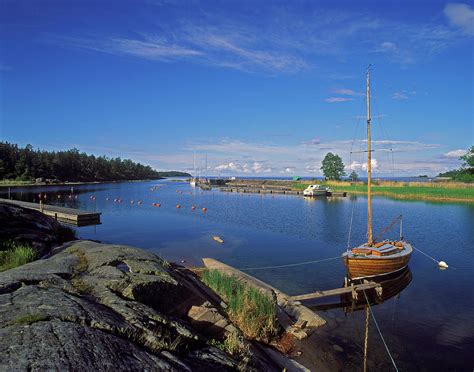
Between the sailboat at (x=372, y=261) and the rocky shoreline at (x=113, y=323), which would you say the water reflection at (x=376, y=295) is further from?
the rocky shoreline at (x=113, y=323)

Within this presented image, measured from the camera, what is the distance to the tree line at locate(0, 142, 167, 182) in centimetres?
11438

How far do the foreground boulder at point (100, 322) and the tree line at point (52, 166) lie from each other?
122 metres

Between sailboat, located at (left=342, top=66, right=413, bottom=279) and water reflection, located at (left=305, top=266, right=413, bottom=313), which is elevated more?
sailboat, located at (left=342, top=66, right=413, bottom=279)

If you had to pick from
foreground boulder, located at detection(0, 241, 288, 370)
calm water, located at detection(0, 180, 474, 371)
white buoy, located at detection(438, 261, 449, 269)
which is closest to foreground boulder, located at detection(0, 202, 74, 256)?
calm water, located at detection(0, 180, 474, 371)

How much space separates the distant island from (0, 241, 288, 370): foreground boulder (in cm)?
12261

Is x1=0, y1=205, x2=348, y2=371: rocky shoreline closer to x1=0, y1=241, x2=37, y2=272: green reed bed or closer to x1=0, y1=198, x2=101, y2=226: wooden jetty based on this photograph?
x1=0, y1=241, x2=37, y2=272: green reed bed

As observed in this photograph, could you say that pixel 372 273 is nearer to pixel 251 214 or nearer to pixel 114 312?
pixel 114 312

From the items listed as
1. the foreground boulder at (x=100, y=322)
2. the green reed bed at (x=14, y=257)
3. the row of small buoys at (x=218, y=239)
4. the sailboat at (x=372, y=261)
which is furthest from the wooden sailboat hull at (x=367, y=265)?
the green reed bed at (x=14, y=257)

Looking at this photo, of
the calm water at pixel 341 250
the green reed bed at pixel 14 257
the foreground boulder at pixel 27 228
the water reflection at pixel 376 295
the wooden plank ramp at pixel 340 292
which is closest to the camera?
the green reed bed at pixel 14 257

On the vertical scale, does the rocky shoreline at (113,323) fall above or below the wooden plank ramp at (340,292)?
above

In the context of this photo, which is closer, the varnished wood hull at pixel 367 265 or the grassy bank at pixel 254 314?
the grassy bank at pixel 254 314

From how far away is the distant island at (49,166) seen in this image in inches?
4491

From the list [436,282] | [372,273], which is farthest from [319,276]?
[436,282]

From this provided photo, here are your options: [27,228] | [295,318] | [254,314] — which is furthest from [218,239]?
[254,314]
